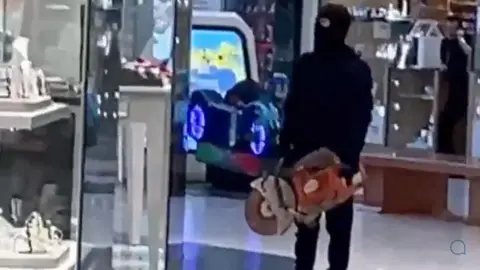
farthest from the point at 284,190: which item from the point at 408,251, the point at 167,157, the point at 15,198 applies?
the point at 408,251

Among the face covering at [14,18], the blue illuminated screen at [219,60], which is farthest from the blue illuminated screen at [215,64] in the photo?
the face covering at [14,18]

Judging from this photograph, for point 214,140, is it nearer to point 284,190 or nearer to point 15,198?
point 284,190

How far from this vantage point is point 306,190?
2.39 metres

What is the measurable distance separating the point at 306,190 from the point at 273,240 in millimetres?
247

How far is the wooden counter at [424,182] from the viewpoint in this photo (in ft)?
13.6

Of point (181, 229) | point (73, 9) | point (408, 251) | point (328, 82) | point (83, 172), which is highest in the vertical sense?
point (73, 9)

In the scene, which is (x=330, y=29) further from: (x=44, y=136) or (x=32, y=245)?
(x=32, y=245)

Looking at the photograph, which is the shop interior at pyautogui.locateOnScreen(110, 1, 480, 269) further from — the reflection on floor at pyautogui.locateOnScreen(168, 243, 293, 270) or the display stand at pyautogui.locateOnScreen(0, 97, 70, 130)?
the display stand at pyautogui.locateOnScreen(0, 97, 70, 130)

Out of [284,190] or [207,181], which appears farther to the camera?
[207,181]

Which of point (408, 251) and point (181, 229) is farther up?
point (181, 229)

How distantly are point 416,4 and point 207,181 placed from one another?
1.60 meters

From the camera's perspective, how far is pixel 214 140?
3.18 m

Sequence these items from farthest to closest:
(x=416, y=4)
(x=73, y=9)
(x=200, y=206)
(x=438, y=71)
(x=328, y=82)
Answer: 1. (x=438, y=71)
2. (x=416, y=4)
3. (x=200, y=206)
4. (x=328, y=82)
5. (x=73, y=9)

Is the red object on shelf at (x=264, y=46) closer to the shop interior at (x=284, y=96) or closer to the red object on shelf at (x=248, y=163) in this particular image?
the shop interior at (x=284, y=96)
